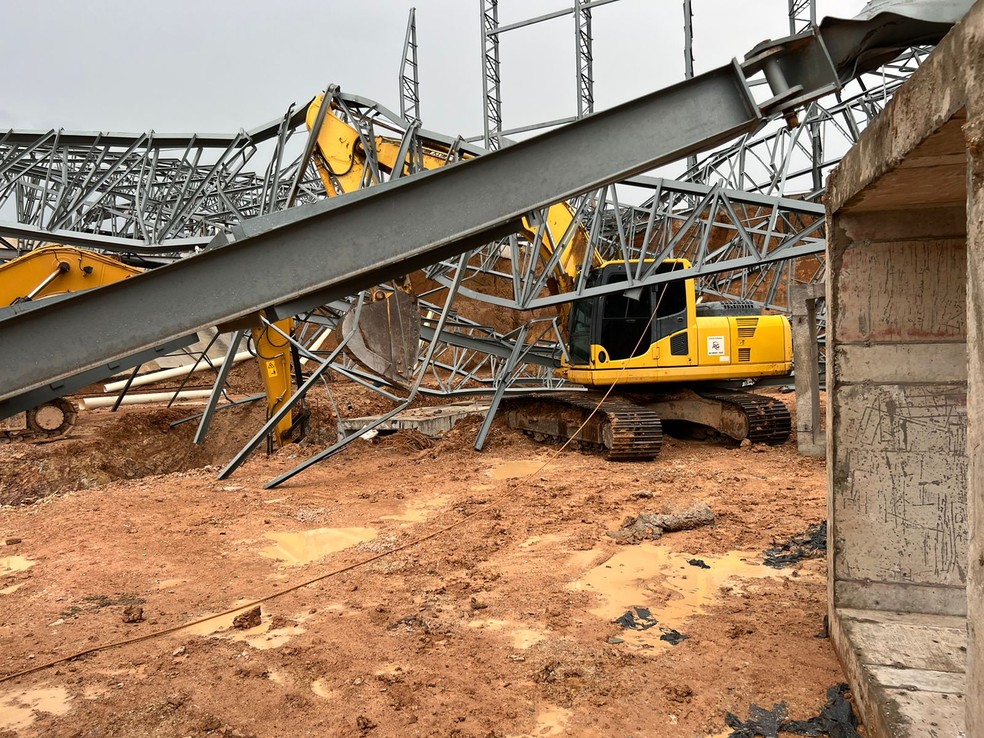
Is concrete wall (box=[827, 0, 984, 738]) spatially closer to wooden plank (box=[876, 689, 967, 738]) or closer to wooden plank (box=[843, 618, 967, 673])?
wooden plank (box=[843, 618, 967, 673])

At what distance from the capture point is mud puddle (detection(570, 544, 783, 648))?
14.8 ft

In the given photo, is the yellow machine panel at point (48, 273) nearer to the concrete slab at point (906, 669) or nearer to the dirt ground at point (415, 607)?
the dirt ground at point (415, 607)

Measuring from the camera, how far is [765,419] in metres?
10.3

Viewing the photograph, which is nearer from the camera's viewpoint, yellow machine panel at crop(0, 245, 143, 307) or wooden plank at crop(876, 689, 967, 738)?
wooden plank at crop(876, 689, 967, 738)

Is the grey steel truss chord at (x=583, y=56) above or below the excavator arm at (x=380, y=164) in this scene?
above

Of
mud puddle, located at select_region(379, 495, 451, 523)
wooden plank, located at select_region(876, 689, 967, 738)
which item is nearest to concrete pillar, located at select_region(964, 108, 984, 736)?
wooden plank, located at select_region(876, 689, 967, 738)

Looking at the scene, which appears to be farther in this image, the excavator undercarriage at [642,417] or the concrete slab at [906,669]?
the excavator undercarriage at [642,417]

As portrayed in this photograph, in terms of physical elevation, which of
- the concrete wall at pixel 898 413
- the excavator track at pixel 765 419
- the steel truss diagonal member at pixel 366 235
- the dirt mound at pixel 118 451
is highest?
the steel truss diagonal member at pixel 366 235

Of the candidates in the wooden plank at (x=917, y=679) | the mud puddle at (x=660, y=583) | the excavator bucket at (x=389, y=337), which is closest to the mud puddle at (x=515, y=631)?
the mud puddle at (x=660, y=583)

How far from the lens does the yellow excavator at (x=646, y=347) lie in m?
10.6

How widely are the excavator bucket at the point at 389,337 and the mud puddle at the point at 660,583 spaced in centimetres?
467

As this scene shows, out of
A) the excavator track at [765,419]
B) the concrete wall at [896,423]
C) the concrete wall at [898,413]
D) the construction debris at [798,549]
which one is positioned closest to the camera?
the concrete wall at [896,423]

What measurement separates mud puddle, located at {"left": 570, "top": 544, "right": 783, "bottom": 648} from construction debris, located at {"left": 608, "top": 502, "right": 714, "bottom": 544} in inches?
7.9

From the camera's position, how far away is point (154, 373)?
19.9 metres
